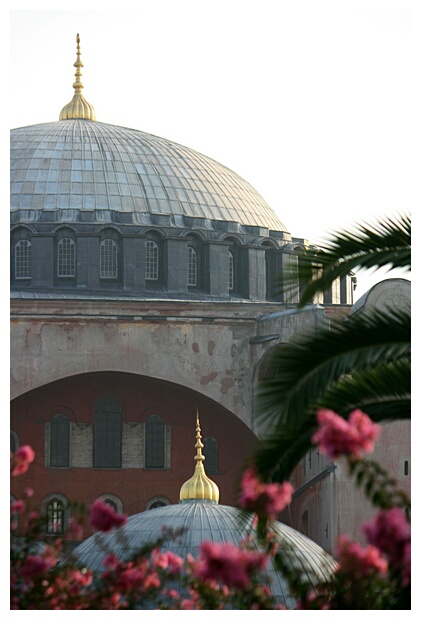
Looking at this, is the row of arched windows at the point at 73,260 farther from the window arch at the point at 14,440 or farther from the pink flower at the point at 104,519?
the pink flower at the point at 104,519

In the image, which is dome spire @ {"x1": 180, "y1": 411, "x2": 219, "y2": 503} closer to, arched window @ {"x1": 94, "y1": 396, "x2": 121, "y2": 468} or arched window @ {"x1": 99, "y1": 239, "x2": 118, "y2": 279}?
arched window @ {"x1": 94, "y1": 396, "x2": 121, "y2": 468}

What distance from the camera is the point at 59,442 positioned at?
39.0 metres

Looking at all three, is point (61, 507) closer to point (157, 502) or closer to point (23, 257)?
point (157, 502)

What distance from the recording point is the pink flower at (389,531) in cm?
1272

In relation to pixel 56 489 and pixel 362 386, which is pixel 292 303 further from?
pixel 362 386

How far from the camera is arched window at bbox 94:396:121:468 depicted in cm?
3925

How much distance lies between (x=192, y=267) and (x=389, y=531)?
29721 millimetres

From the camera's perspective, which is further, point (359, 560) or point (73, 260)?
point (73, 260)

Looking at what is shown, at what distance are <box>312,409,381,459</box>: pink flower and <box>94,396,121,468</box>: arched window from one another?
26417 millimetres

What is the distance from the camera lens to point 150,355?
38250 mm

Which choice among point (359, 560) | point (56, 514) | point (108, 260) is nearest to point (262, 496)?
point (359, 560)
